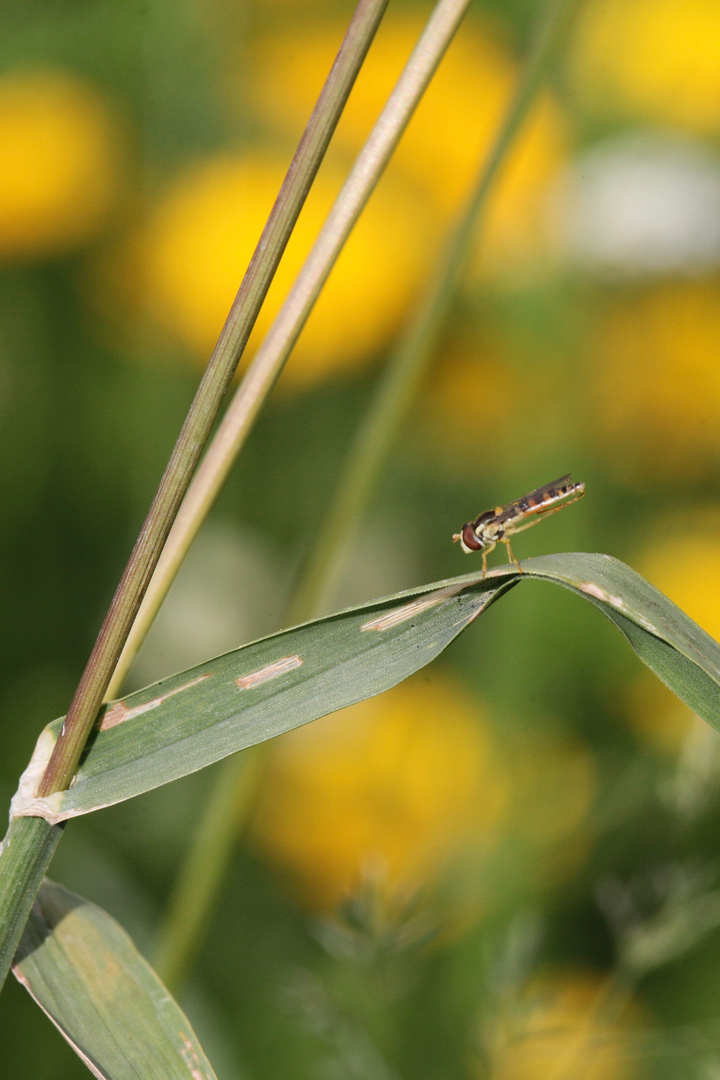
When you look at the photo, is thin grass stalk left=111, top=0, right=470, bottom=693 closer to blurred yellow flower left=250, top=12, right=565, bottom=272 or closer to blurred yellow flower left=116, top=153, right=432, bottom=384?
blurred yellow flower left=116, top=153, right=432, bottom=384

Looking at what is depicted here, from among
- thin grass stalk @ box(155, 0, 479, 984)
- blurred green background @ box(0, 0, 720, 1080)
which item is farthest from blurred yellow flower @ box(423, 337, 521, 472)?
thin grass stalk @ box(155, 0, 479, 984)

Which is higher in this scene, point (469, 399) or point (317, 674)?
point (469, 399)

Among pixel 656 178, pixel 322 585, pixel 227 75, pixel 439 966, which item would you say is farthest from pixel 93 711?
pixel 227 75

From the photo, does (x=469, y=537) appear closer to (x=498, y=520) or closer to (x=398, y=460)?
(x=498, y=520)

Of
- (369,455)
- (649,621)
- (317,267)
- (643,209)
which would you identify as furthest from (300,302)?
(643,209)

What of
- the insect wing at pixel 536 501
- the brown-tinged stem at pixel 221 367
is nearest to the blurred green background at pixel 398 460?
the insect wing at pixel 536 501

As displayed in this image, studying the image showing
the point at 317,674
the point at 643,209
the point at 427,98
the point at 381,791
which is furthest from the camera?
the point at 427,98

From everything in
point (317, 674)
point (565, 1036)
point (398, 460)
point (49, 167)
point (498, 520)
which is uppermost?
point (49, 167)

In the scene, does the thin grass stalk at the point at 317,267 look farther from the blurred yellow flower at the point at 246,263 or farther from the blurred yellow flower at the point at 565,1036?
the blurred yellow flower at the point at 246,263
